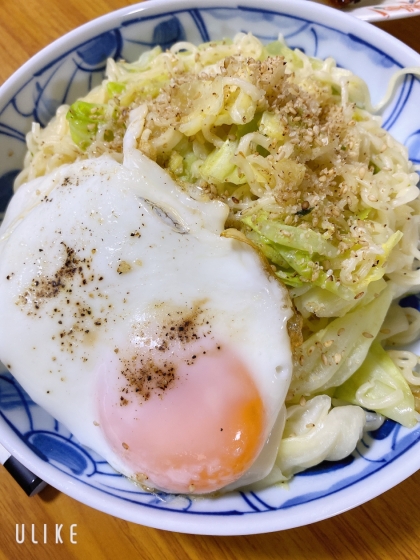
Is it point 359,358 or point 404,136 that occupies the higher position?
point 404,136

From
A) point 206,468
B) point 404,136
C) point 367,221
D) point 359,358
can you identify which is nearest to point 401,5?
point 404,136

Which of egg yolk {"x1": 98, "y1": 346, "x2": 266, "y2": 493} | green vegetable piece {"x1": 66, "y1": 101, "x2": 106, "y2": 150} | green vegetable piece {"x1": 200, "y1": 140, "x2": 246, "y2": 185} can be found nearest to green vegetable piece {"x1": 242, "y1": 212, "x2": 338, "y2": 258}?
green vegetable piece {"x1": 200, "y1": 140, "x2": 246, "y2": 185}

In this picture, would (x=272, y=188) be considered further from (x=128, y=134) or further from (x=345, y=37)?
(x=345, y=37)

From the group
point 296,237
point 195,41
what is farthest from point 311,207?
point 195,41

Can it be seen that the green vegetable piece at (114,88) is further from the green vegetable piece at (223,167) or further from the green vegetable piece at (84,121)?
the green vegetable piece at (223,167)

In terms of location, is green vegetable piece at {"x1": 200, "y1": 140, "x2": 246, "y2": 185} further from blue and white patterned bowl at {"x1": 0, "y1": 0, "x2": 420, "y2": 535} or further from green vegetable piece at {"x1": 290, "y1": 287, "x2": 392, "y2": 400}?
blue and white patterned bowl at {"x1": 0, "y1": 0, "x2": 420, "y2": 535}

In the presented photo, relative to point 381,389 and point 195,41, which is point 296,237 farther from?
point 195,41
